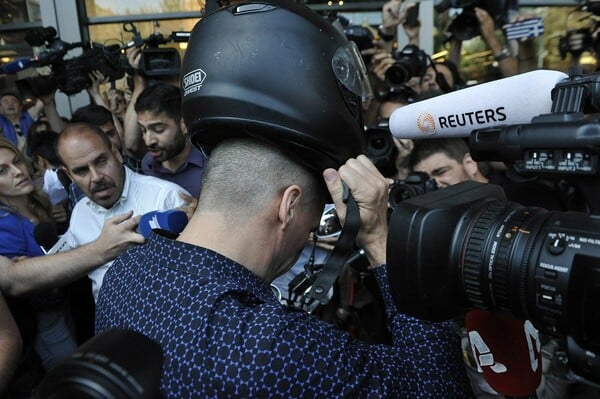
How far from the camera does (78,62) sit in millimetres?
4371

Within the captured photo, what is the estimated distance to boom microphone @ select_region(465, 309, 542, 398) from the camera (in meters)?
1.14

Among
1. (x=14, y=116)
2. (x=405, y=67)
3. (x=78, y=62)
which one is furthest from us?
(x=14, y=116)

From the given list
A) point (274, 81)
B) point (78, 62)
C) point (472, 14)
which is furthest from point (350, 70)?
point (78, 62)

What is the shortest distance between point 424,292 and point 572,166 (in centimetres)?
33

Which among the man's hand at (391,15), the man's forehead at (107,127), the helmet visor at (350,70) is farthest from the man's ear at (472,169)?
the man's forehead at (107,127)

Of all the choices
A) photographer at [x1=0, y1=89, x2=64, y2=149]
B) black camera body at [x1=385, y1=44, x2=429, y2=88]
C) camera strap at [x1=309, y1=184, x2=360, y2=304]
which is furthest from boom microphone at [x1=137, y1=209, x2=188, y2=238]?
photographer at [x1=0, y1=89, x2=64, y2=149]

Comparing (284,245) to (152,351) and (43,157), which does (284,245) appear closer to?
(152,351)

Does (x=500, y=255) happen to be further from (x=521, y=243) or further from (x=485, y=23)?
(x=485, y=23)

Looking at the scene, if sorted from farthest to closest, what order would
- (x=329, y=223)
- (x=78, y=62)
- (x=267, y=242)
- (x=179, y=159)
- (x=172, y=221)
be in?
1. (x=78, y=62)
2. (x=179, y=159)
3. (x=329, y=223)
4. (x=172, y=221)
5. (x=267, y=242)

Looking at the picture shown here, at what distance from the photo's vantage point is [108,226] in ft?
6.29

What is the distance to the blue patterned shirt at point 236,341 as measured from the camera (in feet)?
2.83

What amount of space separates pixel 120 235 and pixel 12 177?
1.17 m

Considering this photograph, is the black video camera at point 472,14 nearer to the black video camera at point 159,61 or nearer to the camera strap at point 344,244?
the black video camera at point 159,61

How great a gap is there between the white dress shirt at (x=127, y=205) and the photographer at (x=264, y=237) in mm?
1323
